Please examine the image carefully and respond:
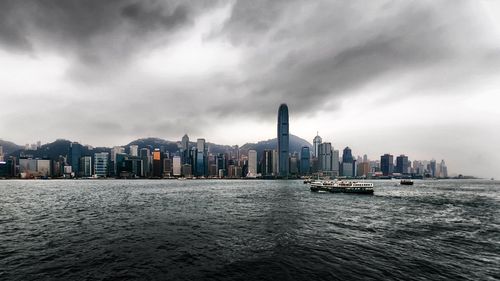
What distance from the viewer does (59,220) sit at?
54500 mm

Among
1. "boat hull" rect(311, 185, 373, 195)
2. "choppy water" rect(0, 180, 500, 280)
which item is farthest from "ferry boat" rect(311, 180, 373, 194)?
"choppy water" rect(0, 180, 500, 280)

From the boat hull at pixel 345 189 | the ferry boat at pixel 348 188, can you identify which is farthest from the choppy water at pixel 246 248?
the ferry boat at pixel 348 188

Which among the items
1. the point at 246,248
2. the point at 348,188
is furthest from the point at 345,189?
the point at 246,248

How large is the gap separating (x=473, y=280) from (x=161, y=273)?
32.3 meters

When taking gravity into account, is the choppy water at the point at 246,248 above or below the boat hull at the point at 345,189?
above

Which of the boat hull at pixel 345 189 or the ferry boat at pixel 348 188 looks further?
the ferry boat at pixel 348 188

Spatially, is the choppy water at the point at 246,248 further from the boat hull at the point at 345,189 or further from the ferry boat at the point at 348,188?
the ferry boat at the point at 348,188

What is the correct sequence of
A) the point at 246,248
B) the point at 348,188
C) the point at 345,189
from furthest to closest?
the point at 345,189, the point at 348,188, the point at 246,248

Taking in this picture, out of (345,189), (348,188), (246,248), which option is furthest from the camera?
(345,189)

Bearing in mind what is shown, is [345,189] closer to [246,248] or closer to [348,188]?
[348,188]

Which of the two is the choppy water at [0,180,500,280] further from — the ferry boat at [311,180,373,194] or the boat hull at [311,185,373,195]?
the ferry boat at [311,180,373,194]

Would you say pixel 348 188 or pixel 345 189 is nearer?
pixel 348 188

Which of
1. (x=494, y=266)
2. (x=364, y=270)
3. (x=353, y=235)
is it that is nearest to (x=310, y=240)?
(x=353, y=235)

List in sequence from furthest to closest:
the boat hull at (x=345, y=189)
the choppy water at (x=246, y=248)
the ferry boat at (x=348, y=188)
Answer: the ferry boat at (x=348, y=188)
the boat hull at (x=345, y=189)
the choppy water at (x=246, y=248)
